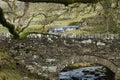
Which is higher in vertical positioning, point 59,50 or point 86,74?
point 59,50

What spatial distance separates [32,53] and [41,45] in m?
0.70

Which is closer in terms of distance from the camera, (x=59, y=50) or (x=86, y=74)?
(x=59, y=50)

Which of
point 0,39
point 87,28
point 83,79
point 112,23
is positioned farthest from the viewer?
point 87,28

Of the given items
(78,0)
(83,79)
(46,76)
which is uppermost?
(78,0)

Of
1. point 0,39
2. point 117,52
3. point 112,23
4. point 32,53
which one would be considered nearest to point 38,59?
point 32,53

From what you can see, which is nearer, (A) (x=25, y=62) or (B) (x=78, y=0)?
(B) (x=78, y=0)

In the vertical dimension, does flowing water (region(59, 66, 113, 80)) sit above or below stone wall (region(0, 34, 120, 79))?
below

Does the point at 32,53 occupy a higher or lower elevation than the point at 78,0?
lower

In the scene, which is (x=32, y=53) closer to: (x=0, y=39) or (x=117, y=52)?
(x=0, y=39)

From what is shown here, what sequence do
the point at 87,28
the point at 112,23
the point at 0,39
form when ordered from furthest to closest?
the point at 87,28 < the point at 112,23 < the point at 0,39

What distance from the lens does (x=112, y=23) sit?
27.9 meters

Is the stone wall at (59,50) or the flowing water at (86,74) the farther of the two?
the flowing water at (86,74)

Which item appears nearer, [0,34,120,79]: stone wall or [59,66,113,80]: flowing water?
[0,34,120,79]: stone wall

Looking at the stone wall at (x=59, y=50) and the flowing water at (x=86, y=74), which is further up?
the stone wall at (x=59, y=50)
